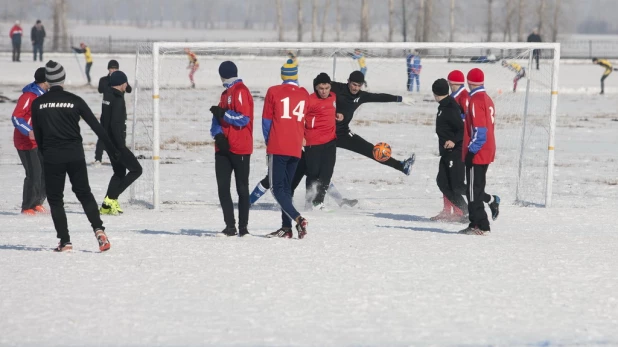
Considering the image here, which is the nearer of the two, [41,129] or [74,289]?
[74,289]

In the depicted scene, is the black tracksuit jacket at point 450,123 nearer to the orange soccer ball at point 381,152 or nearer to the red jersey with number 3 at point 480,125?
the red jersey with number 3 at point 480,125

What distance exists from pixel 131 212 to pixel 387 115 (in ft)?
47.6

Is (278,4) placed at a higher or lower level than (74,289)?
higher

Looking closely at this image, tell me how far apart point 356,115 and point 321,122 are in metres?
14.2

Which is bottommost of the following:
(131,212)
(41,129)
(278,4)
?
(131,212)

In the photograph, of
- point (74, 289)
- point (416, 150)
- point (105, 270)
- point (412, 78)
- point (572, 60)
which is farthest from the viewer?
point (572, 60)

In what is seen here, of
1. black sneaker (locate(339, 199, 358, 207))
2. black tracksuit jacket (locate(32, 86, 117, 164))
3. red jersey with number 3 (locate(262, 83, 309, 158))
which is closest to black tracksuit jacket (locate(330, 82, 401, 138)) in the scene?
black sneaker (locate(339, 199, 358, 207))

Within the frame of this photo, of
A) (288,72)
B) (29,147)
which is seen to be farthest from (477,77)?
(29,147)

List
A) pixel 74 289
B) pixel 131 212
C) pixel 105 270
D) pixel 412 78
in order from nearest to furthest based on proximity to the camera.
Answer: pixel 74 289
pixel 105 270
pixel 131 212
pixel 412 78

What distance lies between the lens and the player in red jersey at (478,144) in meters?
9.49

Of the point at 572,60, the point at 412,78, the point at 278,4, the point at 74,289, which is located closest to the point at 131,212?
the point at 74,289

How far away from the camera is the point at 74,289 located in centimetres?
705

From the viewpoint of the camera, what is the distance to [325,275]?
25.1 feet

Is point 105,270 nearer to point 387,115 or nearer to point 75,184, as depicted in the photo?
point 75,184
